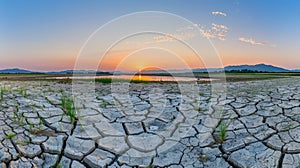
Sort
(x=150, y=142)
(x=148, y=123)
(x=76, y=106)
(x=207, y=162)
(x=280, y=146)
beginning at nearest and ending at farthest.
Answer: (x=207, y=162) < (x=280, y=146) < (x=150, y=142) < (x=148, y=123) < (x=76, y=106)

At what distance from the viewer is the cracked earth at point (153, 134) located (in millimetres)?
2115

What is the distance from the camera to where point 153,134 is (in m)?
2.71

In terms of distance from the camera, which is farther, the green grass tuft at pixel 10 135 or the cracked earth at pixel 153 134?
the green grass tuft at pixel 10 135

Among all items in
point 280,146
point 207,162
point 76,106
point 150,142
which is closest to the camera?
point 207,162

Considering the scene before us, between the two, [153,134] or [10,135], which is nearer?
[10,135]

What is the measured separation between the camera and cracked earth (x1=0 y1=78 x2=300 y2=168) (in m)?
2.12

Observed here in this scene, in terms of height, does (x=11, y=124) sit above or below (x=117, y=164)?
above

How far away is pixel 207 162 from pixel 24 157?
72.8 inches

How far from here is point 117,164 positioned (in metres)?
2.09

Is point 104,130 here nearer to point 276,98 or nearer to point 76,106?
point 76,106

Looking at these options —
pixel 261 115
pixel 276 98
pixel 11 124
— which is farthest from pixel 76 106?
pixel 276 98

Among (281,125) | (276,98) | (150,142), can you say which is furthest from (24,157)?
(276,98)

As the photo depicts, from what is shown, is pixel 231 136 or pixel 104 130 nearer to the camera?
pixel 231 136

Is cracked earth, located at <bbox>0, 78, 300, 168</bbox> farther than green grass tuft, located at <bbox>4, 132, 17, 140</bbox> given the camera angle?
No
